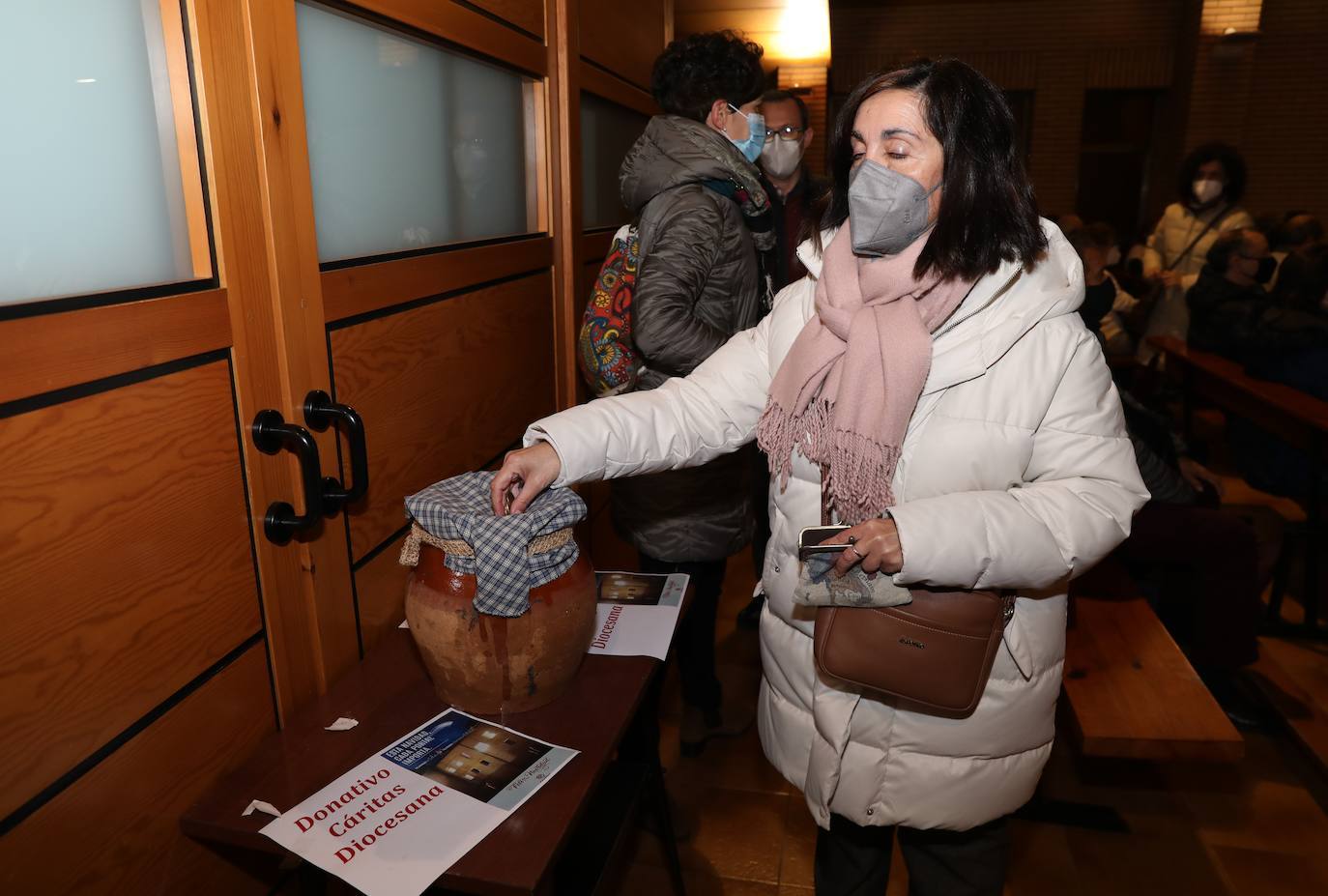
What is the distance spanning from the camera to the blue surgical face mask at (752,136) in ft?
8.20

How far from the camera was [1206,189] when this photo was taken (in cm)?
563

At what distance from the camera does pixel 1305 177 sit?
9.60 meters

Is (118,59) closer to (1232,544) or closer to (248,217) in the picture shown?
(248,217)

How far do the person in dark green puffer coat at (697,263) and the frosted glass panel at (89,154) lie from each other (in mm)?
1162

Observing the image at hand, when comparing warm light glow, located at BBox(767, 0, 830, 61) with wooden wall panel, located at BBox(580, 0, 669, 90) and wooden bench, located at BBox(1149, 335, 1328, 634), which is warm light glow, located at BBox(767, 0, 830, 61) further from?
wooden bench, located at BBox(1149, 335, 1328, 634)

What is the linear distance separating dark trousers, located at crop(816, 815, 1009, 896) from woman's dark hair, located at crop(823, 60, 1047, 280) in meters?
1.03

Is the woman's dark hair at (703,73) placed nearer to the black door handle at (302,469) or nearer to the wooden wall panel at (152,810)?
the black door handle at (302,469)

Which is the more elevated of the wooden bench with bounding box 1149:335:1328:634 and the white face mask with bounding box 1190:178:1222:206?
the white face mask with bounding box 1190:178:1222:206

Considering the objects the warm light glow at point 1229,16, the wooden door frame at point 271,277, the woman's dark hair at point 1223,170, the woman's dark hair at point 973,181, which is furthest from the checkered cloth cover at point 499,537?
the warm light glow at point 1229,16

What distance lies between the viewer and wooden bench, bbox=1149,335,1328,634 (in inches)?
136

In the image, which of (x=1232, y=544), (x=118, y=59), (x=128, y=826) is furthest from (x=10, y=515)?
(x=1232, y=544)

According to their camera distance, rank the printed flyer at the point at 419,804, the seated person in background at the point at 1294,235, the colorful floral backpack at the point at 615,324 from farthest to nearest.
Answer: the seated person in background at the point at 1294,235, the colorful floral backpack at the point at 615,324, the printed flyer at the point at 419,804

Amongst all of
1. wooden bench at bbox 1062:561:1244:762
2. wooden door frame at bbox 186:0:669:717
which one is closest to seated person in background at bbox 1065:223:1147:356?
wooden bench at bbox 1062:561:1244:762

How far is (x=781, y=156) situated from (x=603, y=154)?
2.72ft
